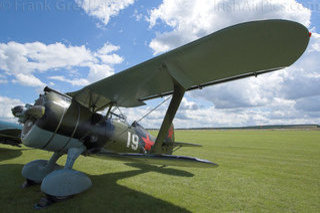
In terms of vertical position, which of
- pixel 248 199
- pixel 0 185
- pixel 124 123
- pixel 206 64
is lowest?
pixel 0 185

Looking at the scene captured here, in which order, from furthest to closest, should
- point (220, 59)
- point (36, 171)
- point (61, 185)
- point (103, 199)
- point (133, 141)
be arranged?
1. point (133, 141)
2. point (36, 171)
3. point (103, 199)
4. point (61, 185)
5. point (220, 59)

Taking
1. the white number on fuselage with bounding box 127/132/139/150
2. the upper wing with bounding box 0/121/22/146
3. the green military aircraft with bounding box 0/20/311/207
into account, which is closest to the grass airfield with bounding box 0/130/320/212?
the green military aircraft with bounding box 0/20/311/207

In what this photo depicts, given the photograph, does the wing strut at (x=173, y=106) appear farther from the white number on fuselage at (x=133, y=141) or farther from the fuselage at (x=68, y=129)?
the white number on fuselage at (x=133, y=141)

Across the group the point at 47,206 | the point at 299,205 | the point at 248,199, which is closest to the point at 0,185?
the point at 47,206

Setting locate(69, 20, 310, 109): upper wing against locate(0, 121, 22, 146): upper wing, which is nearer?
locate(69, 20, 310, 109): upper wing

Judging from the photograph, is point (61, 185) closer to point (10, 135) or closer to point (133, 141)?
point (133, 141)

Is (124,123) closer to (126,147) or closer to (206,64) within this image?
(126,147)

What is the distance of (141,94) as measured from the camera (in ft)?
14.4

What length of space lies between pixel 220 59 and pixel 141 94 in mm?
2239

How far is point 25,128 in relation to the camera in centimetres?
359

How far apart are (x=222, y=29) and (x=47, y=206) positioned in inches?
151

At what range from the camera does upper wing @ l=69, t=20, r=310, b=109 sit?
213cm

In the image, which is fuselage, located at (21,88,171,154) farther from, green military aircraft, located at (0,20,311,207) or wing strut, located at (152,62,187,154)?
wing strut, located at (152,62,187,154)

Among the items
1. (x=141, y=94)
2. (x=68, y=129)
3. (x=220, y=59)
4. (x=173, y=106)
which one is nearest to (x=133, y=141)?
(x=141, y=94)
